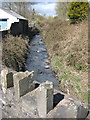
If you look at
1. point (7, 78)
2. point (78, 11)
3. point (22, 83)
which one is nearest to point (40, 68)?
point (7, 78)

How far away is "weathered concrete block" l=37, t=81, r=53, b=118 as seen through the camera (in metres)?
1.55

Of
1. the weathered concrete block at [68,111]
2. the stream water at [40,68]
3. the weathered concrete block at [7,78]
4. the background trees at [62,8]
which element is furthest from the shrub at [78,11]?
the background trees at [62,8]

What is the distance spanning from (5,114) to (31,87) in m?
0.72

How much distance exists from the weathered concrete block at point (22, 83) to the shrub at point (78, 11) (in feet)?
42.4

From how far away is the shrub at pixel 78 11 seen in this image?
13454mm

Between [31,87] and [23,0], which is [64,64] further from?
[23,0]

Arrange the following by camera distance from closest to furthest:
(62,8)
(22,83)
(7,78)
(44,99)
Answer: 1. (44,99)
2. (22,83)
3. (7,78)
4. (62,8)

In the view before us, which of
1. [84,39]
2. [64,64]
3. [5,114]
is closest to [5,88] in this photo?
[5,114]

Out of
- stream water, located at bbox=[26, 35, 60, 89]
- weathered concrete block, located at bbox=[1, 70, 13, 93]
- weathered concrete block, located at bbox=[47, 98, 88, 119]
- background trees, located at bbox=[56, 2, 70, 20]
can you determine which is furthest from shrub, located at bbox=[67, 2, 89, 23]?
background trees, located at bbox=[56, 2, 70, 20]

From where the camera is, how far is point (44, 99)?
5.13ft

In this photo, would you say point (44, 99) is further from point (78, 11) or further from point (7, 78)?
point (78, 11)

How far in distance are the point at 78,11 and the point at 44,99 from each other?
13992 mm

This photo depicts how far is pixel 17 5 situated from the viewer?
74.7 ft

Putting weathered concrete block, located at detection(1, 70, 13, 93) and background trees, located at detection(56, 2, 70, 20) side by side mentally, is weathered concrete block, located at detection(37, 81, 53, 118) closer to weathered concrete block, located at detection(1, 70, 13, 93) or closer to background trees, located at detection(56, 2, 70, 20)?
weathered concrete block, located at detection(1, 70, 13, 93)
